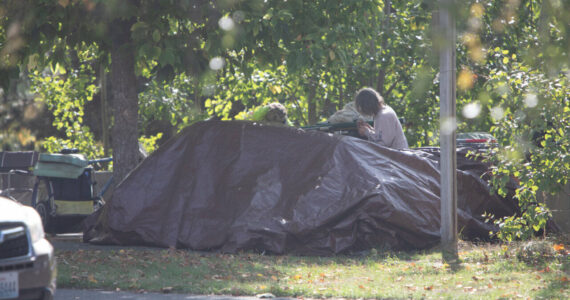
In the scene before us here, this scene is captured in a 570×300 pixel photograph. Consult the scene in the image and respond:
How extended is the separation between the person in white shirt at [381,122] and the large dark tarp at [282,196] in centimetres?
36

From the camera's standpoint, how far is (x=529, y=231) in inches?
324

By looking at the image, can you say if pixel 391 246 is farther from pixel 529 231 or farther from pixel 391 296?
pixel 391 296

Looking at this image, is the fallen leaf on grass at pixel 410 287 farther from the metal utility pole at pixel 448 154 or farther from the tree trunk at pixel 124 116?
the tree trunk at pixel 124 116

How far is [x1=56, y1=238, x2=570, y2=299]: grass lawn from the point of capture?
6305 millimetres

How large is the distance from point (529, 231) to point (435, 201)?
54.8 inches

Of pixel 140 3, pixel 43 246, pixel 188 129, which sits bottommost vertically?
pixel 43 246

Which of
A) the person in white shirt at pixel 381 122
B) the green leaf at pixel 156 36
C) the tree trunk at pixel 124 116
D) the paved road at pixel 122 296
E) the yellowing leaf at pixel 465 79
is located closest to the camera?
the paved road at pixel 122 296

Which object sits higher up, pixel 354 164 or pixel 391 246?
pixel 354 164

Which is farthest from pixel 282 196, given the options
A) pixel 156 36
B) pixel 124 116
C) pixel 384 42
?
pixel 384 42

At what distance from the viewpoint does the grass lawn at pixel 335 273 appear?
6305 mm

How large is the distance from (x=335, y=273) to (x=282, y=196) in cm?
197

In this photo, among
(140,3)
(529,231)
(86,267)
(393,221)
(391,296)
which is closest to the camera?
(391,296)

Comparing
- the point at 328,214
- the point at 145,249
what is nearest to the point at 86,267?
the point at 145,249

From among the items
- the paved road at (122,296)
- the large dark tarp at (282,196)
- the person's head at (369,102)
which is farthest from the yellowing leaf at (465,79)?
the paved road at (122,296)
